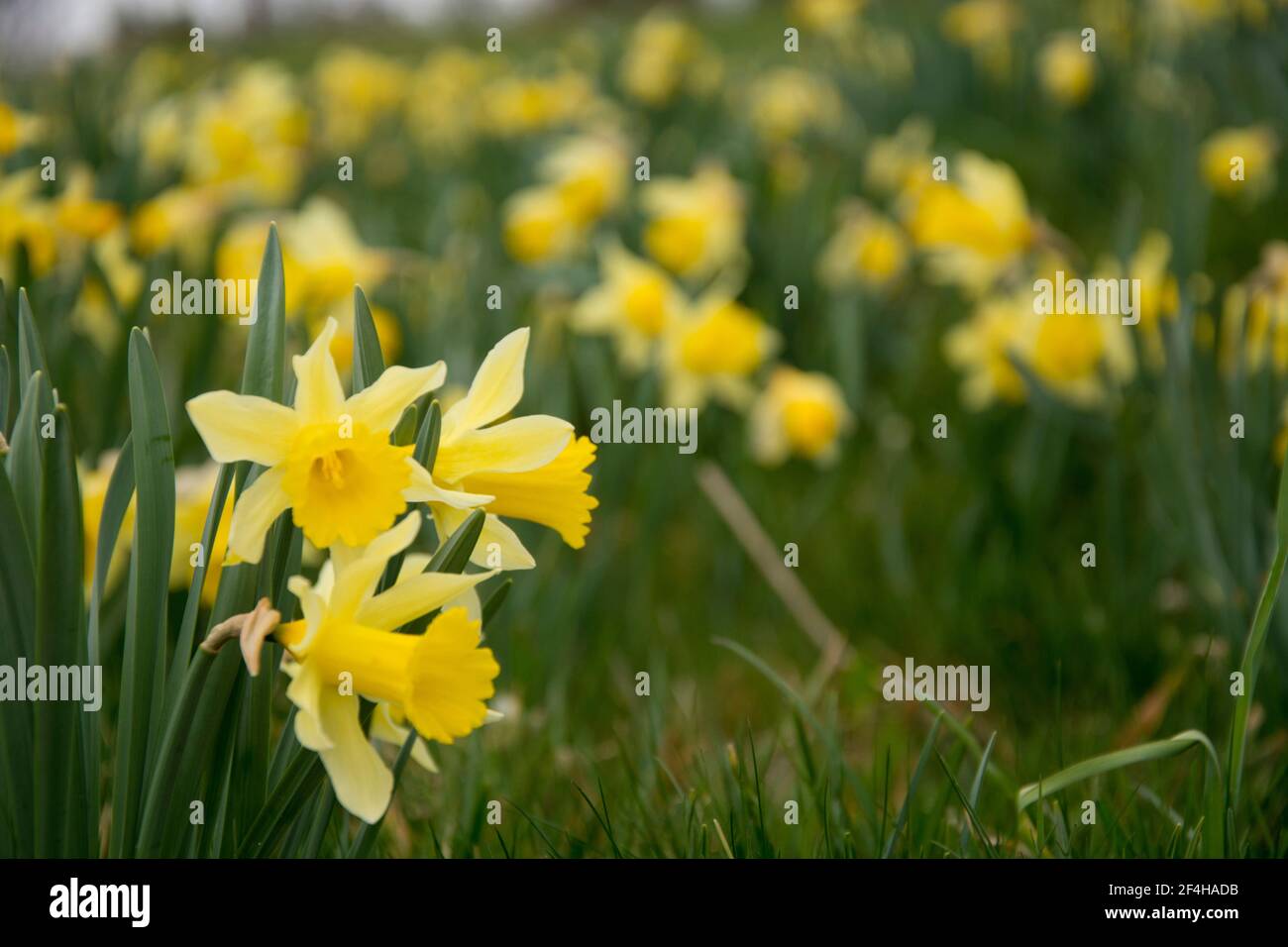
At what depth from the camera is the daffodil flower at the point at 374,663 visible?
69cm

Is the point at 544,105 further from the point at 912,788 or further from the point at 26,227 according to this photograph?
the point at 912,788

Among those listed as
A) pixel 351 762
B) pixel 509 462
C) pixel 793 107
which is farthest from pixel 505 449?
pixel 793 107

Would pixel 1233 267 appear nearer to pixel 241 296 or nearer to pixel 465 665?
pixel 241 296

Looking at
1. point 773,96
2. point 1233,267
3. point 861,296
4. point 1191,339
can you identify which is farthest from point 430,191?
point 1191,339

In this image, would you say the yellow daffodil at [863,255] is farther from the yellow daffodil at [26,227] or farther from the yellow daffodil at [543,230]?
the yellow daffodil at [26,227]

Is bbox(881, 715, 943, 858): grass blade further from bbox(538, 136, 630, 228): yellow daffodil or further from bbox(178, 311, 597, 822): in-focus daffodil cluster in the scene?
bbox(538, 136, 630, 228): yellow daffodil

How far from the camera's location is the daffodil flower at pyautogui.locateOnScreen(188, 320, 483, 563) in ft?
2.34

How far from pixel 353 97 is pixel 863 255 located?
2861 millimetres

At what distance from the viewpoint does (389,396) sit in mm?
743

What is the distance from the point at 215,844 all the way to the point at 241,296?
1359 mm

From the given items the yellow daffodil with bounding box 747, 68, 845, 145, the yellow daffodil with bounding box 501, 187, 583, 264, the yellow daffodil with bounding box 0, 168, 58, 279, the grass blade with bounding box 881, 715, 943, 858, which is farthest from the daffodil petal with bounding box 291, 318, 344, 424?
the yellow daffodil with bounding box 747, 68, 845, 145

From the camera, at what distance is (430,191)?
379 centimetres

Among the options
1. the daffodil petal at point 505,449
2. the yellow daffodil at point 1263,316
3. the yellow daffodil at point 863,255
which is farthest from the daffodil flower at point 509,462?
the yellow daffodil at point 863,255

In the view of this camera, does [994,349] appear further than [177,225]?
No
